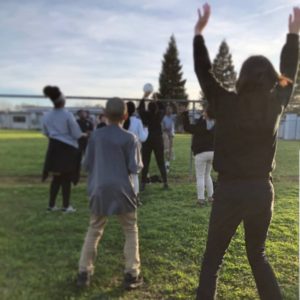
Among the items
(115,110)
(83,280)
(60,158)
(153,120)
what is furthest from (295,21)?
(153,120)

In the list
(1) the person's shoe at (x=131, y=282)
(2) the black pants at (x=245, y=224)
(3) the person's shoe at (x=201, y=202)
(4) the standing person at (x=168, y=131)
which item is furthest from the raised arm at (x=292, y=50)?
(4) the standing person at (x=168, y=131)

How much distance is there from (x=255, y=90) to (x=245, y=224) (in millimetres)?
952

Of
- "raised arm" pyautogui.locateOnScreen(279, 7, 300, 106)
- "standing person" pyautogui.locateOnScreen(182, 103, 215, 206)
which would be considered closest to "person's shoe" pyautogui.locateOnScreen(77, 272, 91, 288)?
"raised arm" pyautogui.locateOnScreen(279, 7, 300, 106)

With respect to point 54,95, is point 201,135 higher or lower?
lower

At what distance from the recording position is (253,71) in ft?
8.63

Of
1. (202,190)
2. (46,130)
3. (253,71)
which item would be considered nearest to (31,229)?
(46,130)

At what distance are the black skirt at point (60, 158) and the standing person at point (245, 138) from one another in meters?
3.72

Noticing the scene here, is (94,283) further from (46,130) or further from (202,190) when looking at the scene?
(202,190)

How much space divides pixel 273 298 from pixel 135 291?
4.37 feet

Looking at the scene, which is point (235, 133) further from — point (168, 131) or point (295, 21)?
point (168, 131)

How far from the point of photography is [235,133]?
2668mm

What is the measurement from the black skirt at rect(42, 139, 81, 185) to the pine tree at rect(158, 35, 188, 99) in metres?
51.0

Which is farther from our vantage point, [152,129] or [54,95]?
[152,129]

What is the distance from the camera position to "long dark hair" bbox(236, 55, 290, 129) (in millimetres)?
2635
